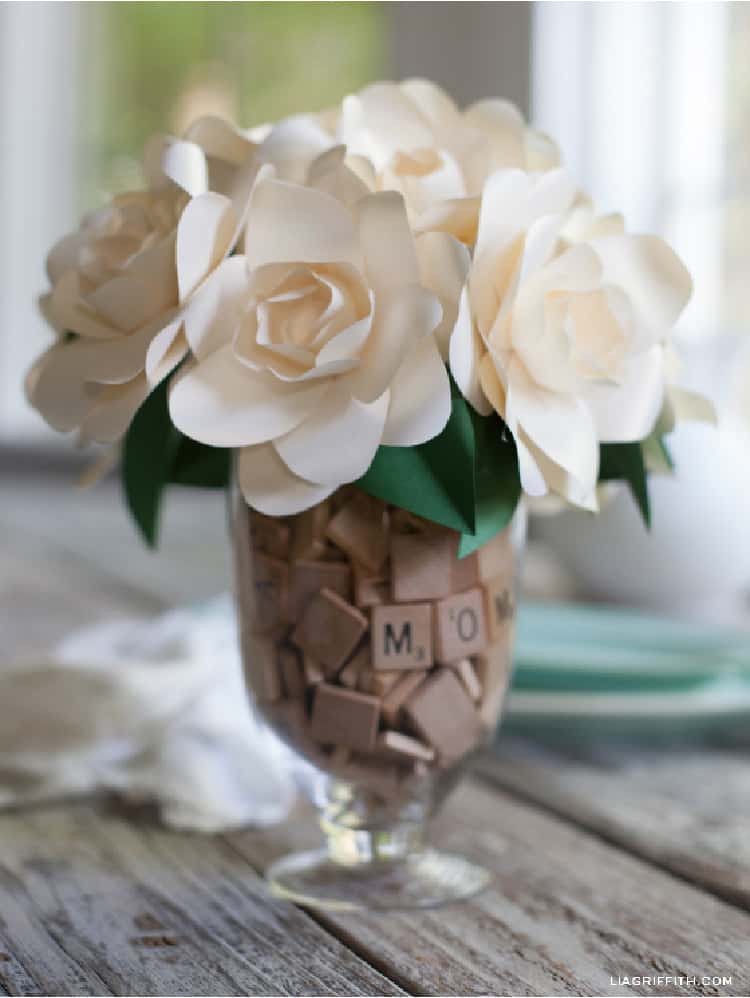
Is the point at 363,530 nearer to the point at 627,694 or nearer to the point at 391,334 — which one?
the point at 391,334

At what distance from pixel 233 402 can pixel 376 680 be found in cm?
12

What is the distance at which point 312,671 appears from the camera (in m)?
0.48

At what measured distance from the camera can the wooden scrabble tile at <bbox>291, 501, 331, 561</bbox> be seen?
47 centimetres

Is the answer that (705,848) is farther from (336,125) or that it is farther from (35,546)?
(35,546)

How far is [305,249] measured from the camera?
437 millimetres

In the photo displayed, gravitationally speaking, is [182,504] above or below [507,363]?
below

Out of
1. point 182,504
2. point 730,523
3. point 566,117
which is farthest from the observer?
point 182,504

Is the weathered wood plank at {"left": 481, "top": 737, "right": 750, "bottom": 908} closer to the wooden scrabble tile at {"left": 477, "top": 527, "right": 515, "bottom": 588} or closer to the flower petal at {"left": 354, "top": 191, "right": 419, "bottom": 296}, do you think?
the wooden scrabble tile at {"left": 477, "top": 527, "right": 515, "bottom": 588}

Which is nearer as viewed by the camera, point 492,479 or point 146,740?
point 492,479

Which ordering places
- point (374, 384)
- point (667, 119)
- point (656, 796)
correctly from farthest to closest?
point (667, 119)
point (656, 796)
point (374, 384)

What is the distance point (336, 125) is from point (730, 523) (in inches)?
26.5

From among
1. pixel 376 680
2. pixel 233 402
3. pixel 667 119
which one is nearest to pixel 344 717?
pixel 376 680

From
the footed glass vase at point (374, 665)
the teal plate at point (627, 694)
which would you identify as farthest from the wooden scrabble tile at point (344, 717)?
the teal plate at point (627, 694)

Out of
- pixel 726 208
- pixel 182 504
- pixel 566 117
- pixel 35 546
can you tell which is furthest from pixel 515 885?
pixel 182 504
